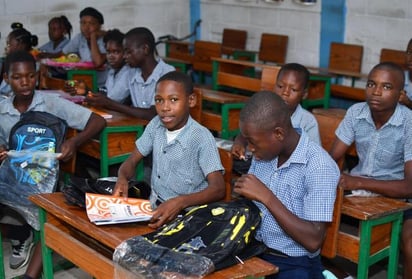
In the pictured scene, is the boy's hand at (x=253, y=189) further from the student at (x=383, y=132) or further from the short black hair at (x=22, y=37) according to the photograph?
the short black hair at (x=22, y=37)

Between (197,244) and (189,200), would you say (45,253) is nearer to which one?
(189,200)

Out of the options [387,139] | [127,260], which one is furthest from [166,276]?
[387,139]

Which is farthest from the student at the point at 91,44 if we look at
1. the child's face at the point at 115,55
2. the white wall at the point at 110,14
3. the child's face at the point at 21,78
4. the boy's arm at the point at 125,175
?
the boy's arm at the point at 125,175

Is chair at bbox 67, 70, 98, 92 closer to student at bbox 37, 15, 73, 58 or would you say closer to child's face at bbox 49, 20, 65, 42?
student at bbox 37, 15, 73, 58

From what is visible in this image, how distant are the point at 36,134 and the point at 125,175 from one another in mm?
652

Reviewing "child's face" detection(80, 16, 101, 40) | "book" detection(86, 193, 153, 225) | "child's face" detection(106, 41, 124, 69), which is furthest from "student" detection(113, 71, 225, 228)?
"child's face" detection(80, 16, 101, 40)

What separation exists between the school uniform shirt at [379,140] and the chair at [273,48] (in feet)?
11.7

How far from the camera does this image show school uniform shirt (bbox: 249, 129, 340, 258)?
190 cm

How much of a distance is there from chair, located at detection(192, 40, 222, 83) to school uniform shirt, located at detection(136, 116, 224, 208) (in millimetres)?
3974

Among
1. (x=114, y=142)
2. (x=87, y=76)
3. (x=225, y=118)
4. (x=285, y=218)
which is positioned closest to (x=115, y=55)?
(x=87, y=76)

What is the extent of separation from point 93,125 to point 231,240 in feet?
5.28

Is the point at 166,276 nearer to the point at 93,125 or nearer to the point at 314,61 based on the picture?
the point at 93,125

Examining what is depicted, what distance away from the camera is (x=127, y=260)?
5.63ft

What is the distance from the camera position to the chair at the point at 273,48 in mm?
6293
